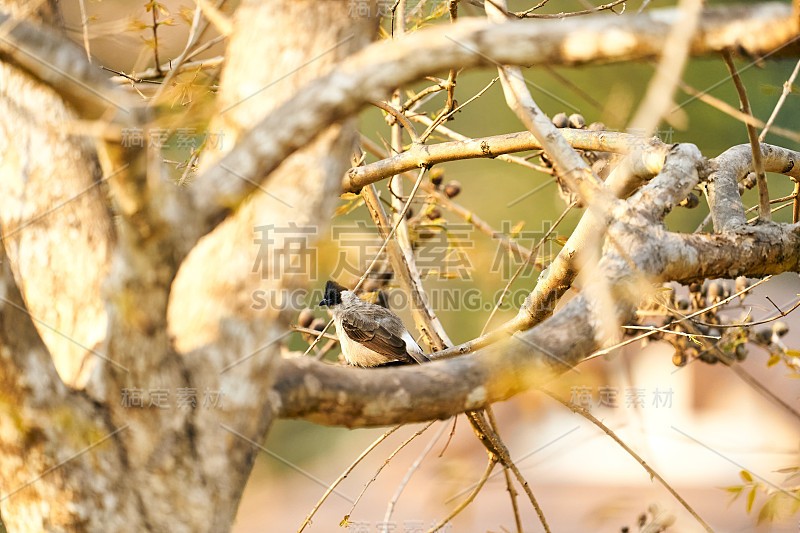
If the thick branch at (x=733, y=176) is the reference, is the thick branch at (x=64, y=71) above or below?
above

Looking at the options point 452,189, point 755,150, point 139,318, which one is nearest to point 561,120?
point 452,189

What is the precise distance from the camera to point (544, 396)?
3787 mm

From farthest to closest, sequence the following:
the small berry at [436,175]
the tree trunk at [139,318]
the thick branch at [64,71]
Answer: the small berry at [436,175], the tree trunk at [139,318], the thick branch at [64,71]

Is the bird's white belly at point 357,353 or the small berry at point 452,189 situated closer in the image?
the small berry at point 452,189

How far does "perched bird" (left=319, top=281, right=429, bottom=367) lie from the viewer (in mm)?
3609

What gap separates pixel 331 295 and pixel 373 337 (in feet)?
1.65

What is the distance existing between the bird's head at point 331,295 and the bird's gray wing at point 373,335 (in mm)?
241

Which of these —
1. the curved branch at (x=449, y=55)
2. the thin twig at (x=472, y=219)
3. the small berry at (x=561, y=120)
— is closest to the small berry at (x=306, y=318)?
the thin twig at (x=472, y=219)

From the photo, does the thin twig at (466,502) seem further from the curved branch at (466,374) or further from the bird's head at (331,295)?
the bird's head at (331,295)

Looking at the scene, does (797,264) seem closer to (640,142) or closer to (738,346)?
(640,142)

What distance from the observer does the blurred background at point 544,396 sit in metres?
1.92

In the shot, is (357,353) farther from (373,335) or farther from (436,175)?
(436,175)

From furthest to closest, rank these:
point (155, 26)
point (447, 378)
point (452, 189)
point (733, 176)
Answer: point (452, 189)
point (155, 26)
point (733, 176)
point (447, 378)

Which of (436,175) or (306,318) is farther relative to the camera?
(306,318)
